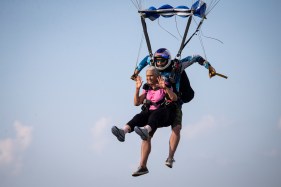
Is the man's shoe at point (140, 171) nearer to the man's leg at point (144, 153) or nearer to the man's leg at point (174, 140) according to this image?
the man's leg at point (144, 153)

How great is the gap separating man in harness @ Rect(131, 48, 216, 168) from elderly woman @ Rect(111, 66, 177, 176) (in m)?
0.20

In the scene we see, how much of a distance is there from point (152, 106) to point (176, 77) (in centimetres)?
84

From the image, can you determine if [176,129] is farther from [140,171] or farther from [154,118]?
[140,171]

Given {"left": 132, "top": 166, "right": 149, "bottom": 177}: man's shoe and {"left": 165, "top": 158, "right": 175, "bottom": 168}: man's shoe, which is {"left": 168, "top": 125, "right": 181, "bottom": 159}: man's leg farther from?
{"left": 132, "top": 166, "right": 149, "bottom": 177}: man's shoe

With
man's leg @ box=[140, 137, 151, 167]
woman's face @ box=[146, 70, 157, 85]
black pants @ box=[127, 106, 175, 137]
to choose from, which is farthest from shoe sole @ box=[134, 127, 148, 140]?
woman's face @ box=[146, 70, 157, 85]

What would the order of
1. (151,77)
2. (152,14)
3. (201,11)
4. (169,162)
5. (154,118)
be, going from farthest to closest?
(152,14) < (201,11) < (169,162) < (151,77) < (154,118)

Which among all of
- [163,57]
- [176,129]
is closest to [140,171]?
[176,129]

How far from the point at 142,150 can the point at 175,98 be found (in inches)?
49.4

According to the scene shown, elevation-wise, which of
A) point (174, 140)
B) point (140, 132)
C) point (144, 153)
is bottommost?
point (144, 153)

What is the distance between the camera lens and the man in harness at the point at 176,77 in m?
8.26

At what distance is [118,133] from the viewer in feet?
24.5

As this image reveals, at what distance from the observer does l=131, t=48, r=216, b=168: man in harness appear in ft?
27.1

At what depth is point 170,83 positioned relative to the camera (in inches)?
322

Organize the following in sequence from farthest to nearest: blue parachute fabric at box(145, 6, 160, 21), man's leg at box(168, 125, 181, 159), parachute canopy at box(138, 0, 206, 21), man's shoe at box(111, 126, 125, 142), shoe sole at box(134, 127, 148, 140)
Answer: blue parachute fabric at box(145, 6, 160, 21) < parachute canopy at box(138, 0, 206, 21) < man's leg at box(168, 125, 181, 159) < man's shoe at box(111, 126, 125, 142) < shoe sole at box(134, 127, 148, 140)
